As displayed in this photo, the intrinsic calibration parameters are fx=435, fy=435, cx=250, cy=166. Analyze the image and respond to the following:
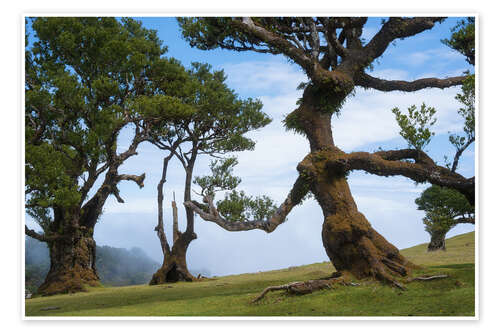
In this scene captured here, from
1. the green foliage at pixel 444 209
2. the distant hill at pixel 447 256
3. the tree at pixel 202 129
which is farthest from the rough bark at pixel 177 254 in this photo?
the green foliage at pixel 444 209

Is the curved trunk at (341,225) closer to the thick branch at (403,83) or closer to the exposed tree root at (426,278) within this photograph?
the exposed tree root at (426,278)

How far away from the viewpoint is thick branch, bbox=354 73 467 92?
1359cm

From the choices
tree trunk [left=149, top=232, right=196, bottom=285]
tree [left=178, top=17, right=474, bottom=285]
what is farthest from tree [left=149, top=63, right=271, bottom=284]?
tree [left=178, top=17, right=474, bottom=285]

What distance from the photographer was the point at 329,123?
12805 mm

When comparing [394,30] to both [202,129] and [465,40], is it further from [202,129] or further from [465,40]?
[202,129]

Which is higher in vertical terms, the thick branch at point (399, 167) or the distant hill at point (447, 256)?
the thick branch at point (399, 167)

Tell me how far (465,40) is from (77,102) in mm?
12937

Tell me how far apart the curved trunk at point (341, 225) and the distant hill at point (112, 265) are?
19.6 m

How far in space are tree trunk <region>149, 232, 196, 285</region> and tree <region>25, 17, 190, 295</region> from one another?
9.09ft

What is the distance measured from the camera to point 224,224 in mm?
12477

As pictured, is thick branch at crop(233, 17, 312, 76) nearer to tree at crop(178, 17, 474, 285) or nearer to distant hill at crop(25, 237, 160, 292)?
tree at crop(178, 17, 474, 285)

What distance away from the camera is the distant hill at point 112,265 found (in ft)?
91.2
